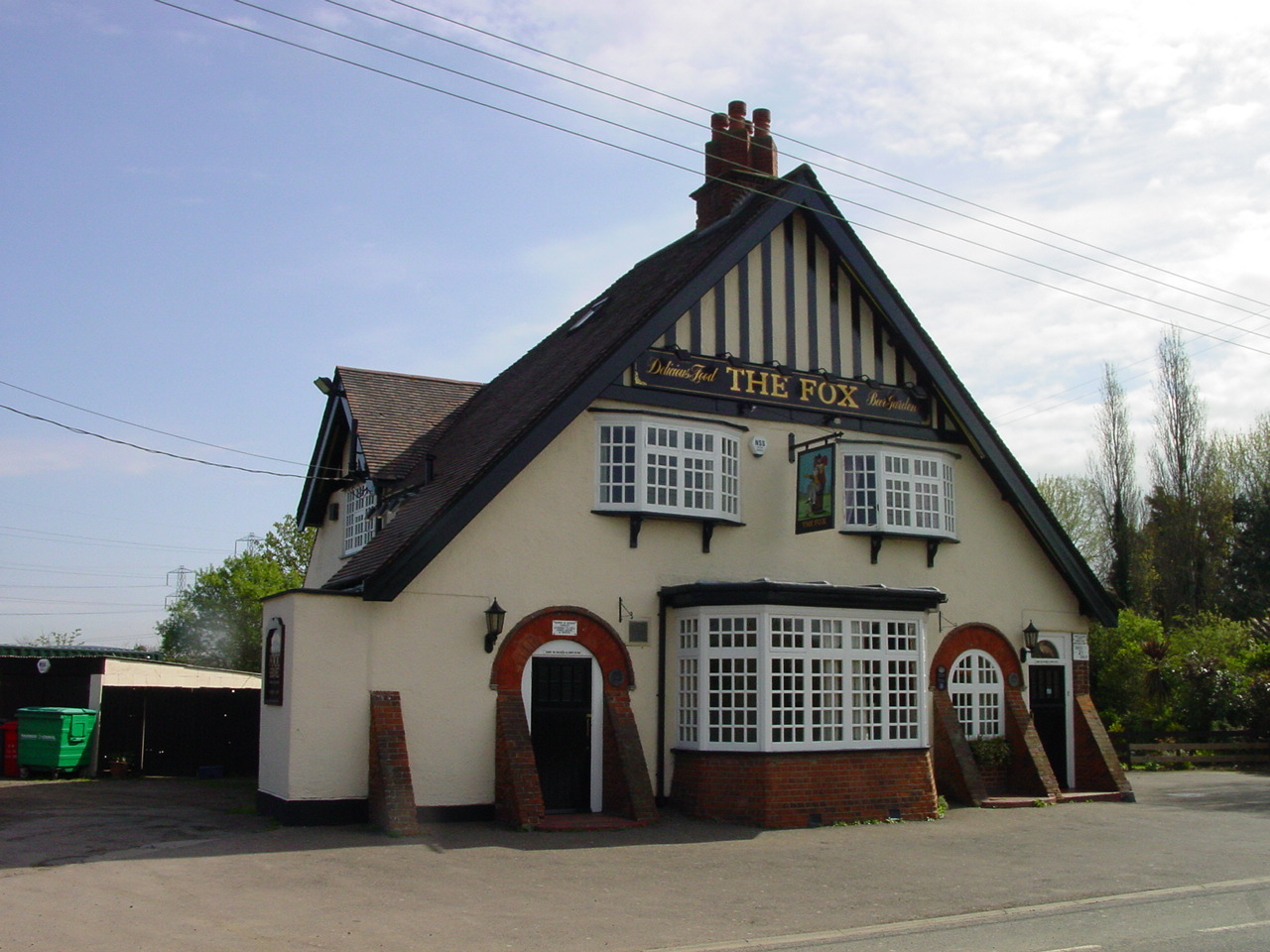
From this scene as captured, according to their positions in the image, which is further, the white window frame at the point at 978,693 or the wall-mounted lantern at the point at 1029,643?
the wall-mounted lantern at the point at 1029,643

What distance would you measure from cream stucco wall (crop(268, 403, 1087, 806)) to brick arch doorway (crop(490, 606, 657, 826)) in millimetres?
226

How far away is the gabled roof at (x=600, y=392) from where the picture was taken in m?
15.7

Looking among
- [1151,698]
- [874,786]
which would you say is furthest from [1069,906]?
[1151,698]

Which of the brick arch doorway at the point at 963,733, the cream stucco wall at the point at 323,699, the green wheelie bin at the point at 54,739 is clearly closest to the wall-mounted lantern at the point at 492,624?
the cream stucco wall at the point at 323,699

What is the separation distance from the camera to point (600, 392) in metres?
16.8

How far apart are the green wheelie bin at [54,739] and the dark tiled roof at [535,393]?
5998mm

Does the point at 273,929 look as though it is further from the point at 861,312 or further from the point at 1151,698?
the point at 1151,698

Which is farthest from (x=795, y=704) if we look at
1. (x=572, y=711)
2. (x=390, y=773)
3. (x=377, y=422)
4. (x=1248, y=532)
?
(x=1248, y=532)

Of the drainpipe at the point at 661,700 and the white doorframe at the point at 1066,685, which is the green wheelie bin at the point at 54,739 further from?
the white doorframe at the point at 1066,685

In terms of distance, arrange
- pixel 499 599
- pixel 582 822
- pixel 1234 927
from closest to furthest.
A: 1. pixel 1234 927
2. pixel 582 822
3. pixel 499 599

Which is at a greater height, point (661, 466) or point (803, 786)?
point (661, 466)

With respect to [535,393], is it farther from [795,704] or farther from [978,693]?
[978,693]

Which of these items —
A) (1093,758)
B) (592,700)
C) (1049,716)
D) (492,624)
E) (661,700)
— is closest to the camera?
(492,624)

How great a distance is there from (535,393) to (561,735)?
17.8 feet
